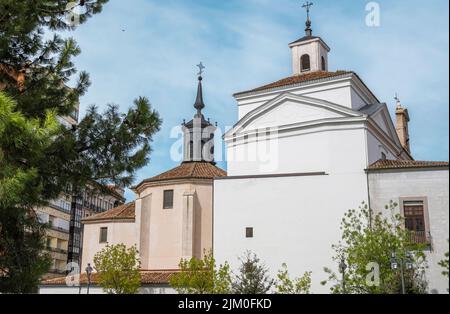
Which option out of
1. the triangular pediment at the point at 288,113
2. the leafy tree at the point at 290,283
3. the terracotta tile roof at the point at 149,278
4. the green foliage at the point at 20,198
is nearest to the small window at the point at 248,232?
the leafy tree at the point at 290,283

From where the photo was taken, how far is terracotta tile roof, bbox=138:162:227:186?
33469 millimetres

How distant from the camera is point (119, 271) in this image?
97.5ft

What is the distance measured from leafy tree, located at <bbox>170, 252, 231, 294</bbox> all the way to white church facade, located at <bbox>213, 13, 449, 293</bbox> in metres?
0.75

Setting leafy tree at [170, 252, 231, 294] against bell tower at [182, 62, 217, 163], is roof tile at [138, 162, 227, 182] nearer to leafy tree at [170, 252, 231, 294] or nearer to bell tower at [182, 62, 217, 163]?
bell tower at [182, 62, 217, 163]

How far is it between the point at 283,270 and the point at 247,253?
168 centimetres

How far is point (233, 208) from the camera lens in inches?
885

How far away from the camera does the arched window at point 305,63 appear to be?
99.6 feet

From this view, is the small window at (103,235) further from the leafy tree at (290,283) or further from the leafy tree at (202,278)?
the leafy tree at (290,283)

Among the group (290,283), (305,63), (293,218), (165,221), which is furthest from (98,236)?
(290,283)

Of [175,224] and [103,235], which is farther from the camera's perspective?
[103,235]

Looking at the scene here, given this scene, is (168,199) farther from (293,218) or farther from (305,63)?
(293,218)

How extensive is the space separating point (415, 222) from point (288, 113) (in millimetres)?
9630

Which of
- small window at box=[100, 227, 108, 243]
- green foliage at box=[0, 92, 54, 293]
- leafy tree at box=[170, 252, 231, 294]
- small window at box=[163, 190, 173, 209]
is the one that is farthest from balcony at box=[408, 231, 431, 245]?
small window at box=[100, 227, 108, 243]
